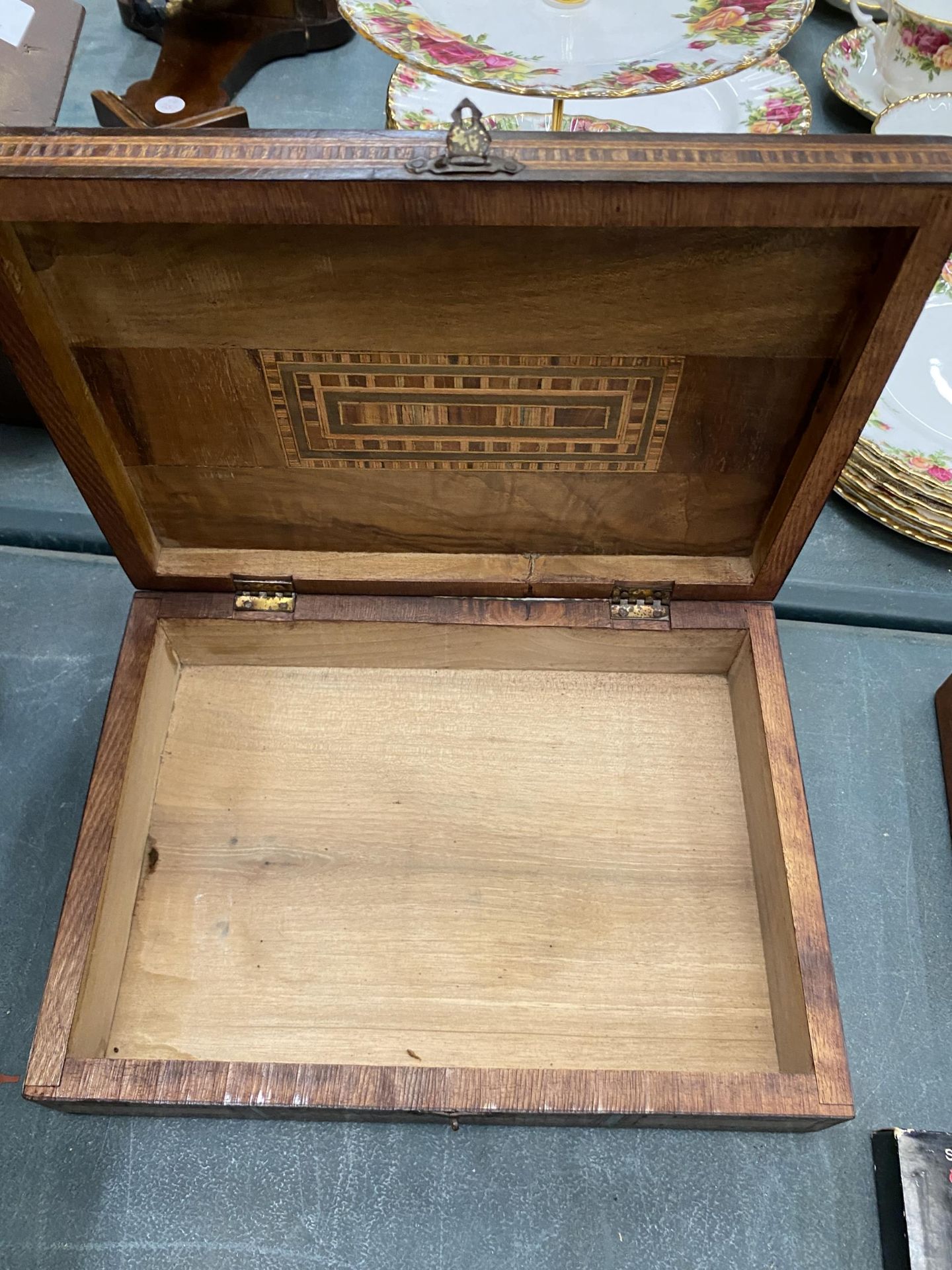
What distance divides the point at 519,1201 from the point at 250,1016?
9.5 inches

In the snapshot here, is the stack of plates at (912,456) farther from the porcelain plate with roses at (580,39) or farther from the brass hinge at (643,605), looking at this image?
the porcelain plate with roses at (580,39)

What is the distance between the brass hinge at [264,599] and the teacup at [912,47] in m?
0.95

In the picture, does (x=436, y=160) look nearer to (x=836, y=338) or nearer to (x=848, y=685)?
(x=836, y=338)

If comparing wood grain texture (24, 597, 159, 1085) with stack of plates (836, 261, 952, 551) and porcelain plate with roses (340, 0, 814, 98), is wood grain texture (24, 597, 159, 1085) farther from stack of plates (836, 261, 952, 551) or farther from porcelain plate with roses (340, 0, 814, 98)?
stack of plates (836, 261, 952, 551)

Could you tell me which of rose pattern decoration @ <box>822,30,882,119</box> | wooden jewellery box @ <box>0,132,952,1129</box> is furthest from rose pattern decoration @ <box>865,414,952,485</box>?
rose pattern decoration @ <box>822,30,882,119</box>

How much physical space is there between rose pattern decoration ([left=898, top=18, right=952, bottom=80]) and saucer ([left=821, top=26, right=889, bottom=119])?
9 cm

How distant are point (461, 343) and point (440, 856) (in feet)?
1.41

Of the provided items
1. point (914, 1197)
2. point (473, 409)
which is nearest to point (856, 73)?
point (473, 409)

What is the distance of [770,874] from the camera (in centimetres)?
73

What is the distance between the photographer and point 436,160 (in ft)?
1.59

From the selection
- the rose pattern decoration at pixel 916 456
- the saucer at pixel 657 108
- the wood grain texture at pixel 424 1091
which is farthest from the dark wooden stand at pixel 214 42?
the wood grain texture at pixel 424 1091

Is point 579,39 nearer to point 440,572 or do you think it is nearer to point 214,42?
point 440,572

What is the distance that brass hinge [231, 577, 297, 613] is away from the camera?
2.66 feet

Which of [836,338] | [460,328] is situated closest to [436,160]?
[460,328]
